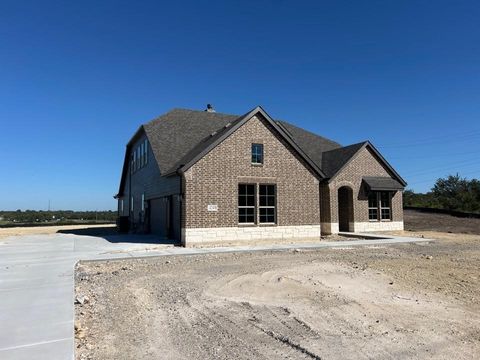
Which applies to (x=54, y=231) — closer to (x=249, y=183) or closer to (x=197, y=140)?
(x=197, y=140)

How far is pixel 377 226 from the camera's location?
2614 cm

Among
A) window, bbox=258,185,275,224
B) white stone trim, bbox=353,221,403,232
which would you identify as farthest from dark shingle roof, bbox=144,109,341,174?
white stone trim, bbox=353,221,403,232

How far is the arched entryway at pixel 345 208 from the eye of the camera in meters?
25.8

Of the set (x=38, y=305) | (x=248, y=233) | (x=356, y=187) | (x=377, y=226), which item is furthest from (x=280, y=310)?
(x=377, y=226)

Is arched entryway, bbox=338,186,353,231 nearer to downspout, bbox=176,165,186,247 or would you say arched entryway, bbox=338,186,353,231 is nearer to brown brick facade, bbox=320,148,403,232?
brown brick facade, bbox=320,148,403,232

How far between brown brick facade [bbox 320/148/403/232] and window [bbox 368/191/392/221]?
1.21 ft

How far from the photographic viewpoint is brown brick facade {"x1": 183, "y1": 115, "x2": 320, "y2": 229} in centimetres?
1848

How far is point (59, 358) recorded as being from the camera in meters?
4.34

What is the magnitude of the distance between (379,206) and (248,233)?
11238 millimetres

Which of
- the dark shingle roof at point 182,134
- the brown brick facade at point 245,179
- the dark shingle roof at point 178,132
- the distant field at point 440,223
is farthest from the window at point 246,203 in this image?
the distant field at point 440,223

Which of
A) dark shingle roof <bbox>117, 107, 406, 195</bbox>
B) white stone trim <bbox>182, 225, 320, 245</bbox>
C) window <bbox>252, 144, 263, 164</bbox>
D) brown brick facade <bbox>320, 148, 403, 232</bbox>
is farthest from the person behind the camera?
brown brick facade <bbox>320, 148, 403, 232</bbox>

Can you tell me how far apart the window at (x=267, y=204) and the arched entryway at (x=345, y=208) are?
7369 millimetres

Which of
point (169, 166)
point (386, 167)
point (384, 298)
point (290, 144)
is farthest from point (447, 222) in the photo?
point (384, 298)

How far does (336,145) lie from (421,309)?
84.2 ft
